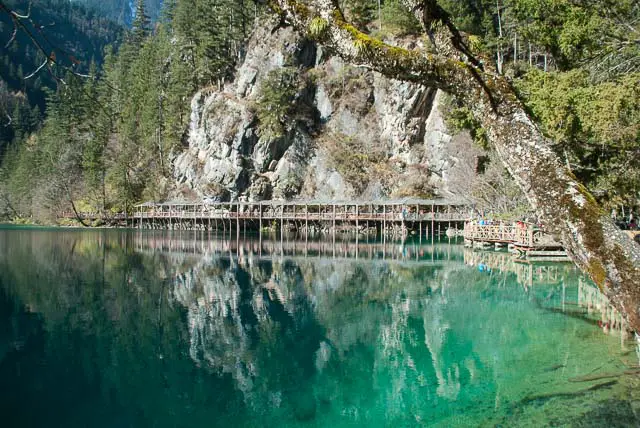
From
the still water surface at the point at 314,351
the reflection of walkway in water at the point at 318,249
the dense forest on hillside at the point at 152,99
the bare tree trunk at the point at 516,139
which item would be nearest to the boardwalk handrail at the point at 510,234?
the reflection of walkway in water at the point at 318,249

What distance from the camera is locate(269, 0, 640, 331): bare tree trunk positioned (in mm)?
2184

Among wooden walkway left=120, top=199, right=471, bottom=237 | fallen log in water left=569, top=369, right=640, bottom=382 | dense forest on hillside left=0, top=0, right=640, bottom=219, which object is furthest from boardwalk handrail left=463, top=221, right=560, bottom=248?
fallen log in water left=569, top=369, right=640, bottom=382

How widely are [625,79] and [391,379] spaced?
12526mm

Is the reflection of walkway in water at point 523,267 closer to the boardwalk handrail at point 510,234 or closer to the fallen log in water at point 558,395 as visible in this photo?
the boardwalk handrail at point 510,234

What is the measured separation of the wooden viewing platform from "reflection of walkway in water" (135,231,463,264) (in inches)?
75.5

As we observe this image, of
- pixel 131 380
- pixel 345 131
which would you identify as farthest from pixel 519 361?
pixel 345 131

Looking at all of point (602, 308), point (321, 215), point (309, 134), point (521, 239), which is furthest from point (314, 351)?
point (309, 134)

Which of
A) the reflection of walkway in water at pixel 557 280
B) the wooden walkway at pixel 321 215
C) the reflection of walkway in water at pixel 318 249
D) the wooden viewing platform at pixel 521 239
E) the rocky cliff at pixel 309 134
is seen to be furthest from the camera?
the rocky cliff at pixel 309 134

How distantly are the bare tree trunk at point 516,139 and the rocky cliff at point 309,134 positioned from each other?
1707 inches

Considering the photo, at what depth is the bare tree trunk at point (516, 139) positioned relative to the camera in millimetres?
2184

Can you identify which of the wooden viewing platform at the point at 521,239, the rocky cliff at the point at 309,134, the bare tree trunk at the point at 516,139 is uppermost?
the rocky cliff at the point at 309,134

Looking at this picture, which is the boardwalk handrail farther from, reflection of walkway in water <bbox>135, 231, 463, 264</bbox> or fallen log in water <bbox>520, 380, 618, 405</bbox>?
fallen log in water <bbox>520, 380, 618, 405</bbox>

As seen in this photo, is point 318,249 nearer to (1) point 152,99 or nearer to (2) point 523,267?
(2) point 523,267

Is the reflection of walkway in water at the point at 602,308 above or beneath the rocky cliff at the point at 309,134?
beneath
